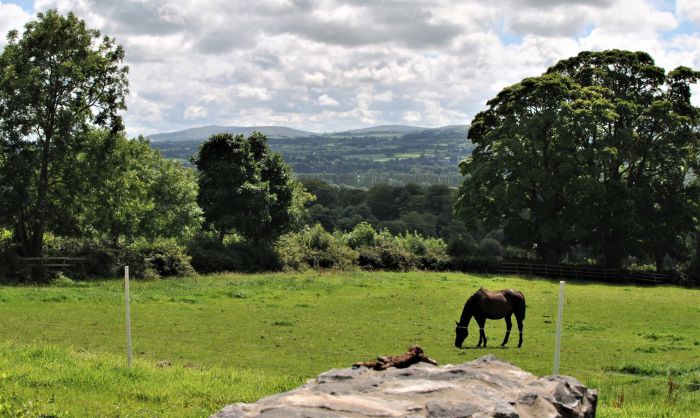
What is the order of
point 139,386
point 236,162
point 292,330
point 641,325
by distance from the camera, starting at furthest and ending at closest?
point 236,162, point 641,325, point 292,330, point 139,386

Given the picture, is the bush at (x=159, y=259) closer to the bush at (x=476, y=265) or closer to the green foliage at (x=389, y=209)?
the bush at (x=476, y=265)

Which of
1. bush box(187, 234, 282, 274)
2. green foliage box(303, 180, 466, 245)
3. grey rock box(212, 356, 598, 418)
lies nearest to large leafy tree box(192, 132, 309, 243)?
bush box(187, 234, 282, 274)

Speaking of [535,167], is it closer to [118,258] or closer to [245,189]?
[245,189]

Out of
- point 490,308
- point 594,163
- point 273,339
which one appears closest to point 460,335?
point 490,308

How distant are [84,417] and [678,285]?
170 feet

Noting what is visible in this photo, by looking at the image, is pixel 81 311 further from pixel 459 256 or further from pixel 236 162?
pixel 459 256

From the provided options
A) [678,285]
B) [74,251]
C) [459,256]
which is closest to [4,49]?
[74,251]

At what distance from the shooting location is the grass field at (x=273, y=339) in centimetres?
968

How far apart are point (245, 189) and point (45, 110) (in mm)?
16461

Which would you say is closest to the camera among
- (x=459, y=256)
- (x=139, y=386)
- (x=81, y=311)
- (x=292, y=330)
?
(x=139, y=386)

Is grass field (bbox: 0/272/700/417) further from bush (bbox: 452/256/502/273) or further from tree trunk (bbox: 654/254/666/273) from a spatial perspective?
tree trunk (bbox: 654/254/666/273)

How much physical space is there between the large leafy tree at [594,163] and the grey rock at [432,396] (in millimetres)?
45124

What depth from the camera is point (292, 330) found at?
2175cm

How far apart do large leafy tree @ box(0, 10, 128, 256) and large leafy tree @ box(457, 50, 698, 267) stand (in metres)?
29.8
